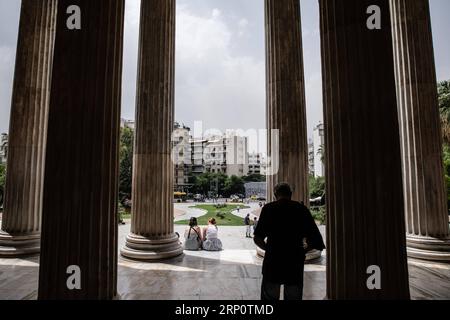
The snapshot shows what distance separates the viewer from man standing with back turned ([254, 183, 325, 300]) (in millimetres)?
8156

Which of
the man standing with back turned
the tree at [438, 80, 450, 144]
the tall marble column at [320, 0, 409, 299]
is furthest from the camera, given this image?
the tree at [438, 80, 450, 144]

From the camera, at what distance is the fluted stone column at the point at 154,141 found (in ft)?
70.8

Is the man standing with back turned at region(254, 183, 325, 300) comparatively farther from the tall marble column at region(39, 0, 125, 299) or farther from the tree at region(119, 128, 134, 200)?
the tree at region(119, 128, 134, 200)

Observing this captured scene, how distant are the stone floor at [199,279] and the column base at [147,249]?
22.1 inches

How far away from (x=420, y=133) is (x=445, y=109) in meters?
46.4

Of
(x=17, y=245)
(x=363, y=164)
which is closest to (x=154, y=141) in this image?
(x=17, y=245)

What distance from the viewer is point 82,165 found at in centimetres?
1009

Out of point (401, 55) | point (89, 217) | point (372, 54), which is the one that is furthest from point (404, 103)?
point (89, 217)

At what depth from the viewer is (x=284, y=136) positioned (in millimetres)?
21672

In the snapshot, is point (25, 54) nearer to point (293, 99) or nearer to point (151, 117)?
point (151, 117)

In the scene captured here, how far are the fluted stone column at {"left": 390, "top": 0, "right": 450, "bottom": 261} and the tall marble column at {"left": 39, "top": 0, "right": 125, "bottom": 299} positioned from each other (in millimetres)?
21101

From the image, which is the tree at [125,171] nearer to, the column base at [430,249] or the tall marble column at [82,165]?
the column base at [430,249]

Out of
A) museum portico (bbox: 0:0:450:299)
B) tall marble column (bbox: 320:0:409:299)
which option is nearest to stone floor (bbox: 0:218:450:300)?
museum portico (bbox: 0:0:450:299)

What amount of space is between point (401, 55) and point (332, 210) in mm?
18855
